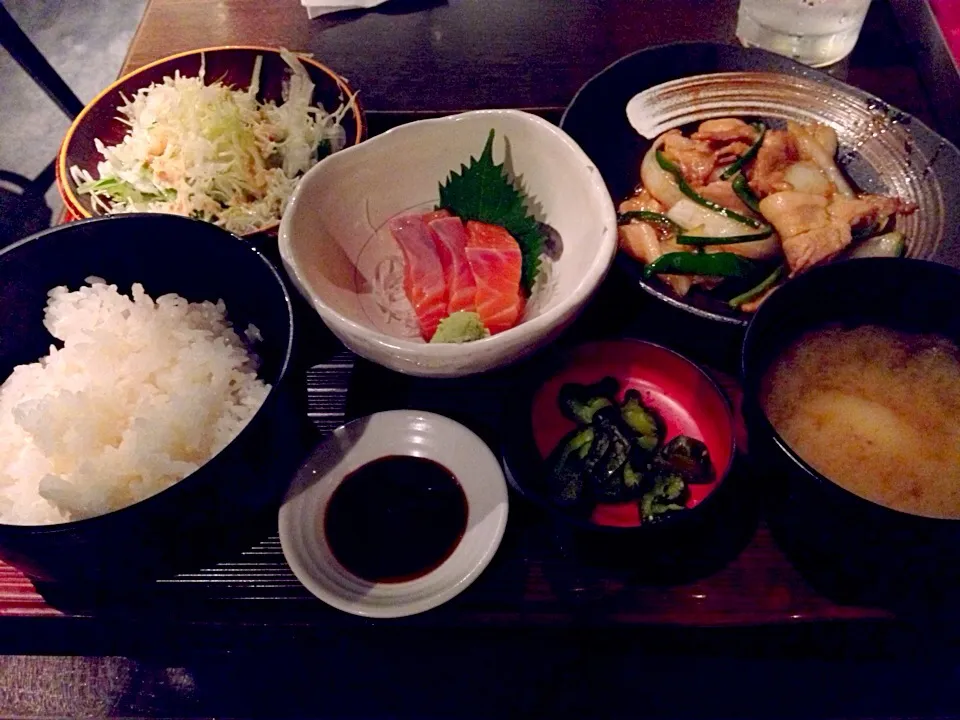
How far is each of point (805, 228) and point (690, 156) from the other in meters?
0.34

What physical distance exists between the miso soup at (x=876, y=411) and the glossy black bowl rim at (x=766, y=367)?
0.05 m

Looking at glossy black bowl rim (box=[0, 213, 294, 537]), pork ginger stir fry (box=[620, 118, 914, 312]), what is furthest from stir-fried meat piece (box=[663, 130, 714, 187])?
glossy black bowl rim (box=[0, 213, 294, 537])

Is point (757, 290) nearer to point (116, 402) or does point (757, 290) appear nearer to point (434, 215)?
point (434, 215)

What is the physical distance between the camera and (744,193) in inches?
66.4

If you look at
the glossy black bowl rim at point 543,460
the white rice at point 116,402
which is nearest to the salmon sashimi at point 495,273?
the glossy black bowl rim at point 543,460

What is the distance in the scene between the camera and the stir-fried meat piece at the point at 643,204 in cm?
174

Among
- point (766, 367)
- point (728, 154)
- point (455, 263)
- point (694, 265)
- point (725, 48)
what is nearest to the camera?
point (766, 367)

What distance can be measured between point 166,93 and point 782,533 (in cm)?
179

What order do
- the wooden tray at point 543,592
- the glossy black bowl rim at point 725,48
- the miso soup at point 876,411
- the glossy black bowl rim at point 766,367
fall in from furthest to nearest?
the glossy black bowl rim at point 725,48 → the wooden tray at point 543,592 → the miso soup at point 876,411 → the glossy black bowl rim at point 766,367

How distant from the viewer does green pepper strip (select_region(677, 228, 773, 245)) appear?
1.61m

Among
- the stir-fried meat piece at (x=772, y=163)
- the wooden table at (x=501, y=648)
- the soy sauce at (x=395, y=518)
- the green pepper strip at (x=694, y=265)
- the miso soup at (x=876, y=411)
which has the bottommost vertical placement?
the wooden table at (x=501, y=648)

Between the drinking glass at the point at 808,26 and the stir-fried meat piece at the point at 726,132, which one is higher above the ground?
the drinking glass at the point at 808,26

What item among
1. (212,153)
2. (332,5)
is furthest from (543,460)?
(332,5)

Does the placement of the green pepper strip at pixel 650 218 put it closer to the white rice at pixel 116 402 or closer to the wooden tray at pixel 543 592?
the wooden tray at pixel 543 592
